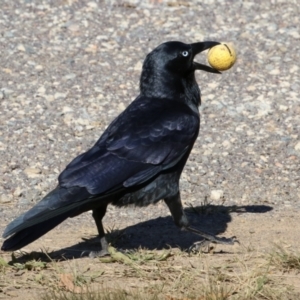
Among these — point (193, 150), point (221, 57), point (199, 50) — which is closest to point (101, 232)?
point (199, 50)

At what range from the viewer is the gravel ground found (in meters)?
8.55

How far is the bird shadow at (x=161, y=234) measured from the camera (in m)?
6.80

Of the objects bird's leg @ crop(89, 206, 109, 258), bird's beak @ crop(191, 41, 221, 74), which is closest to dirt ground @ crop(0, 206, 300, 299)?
bird's leg @ crop(89, 206, 109, 258)

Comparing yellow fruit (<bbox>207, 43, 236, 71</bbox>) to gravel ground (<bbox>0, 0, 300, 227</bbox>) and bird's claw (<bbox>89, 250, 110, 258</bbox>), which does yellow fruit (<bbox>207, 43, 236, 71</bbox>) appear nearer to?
gravel ground (<bbox>0, 0, 300, 227</bbox>)

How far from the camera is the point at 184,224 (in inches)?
275

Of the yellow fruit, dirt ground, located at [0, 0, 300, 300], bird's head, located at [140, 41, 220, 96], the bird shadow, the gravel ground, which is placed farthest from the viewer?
the gravel ground

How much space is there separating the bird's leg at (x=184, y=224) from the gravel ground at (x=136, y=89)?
109 cm

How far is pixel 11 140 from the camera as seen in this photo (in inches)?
356

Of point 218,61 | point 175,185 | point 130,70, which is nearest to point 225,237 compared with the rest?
point 175,185

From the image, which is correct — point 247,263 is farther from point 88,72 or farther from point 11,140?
point 88,72

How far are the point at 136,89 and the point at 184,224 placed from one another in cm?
333

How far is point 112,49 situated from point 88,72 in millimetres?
568

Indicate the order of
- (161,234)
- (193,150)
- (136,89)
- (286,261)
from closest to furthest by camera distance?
(286,261)
(161,234)
(193,150)
(136,89)

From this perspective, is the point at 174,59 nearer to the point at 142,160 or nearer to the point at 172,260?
the point at 142,160
